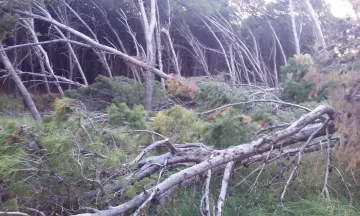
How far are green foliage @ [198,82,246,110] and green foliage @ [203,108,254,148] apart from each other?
258 cm

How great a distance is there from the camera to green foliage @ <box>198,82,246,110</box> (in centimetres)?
911

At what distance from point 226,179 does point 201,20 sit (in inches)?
680

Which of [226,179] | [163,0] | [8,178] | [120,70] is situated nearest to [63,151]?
[8,178]

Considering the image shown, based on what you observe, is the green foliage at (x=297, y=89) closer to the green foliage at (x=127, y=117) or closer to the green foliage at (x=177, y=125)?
the green foliage at (x=177, y=125)

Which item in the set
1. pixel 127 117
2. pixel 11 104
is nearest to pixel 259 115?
pixel 127 117

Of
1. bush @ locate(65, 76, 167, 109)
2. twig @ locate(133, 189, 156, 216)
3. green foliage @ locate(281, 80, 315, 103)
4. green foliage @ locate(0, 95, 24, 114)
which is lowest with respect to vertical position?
green foliage @ locate(0, 95, 24, 114)

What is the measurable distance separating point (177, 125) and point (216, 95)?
9.49ft

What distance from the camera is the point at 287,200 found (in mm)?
5301

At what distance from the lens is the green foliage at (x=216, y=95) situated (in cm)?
911

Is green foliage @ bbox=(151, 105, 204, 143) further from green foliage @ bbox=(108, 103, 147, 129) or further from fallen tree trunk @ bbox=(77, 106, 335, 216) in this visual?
fallen tree trunk @ bbox=(77, 106, 335, 216)

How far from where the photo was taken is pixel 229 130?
5949 millimetres

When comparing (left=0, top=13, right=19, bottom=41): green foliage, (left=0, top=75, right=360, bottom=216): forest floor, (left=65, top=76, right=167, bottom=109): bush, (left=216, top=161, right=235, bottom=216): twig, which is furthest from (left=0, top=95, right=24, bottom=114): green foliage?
(left=216, top=161, right=235, bottom=216): twig

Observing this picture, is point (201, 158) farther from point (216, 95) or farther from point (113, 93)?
point (113, 93)

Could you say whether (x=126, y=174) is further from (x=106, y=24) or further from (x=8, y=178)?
(x=106, y=24)
